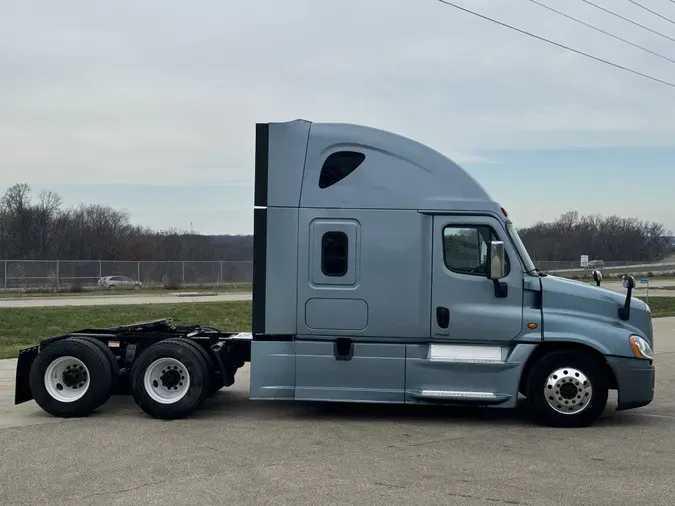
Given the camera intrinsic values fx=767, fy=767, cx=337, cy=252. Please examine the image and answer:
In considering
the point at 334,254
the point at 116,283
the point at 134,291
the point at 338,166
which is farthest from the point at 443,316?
the point at 116,283

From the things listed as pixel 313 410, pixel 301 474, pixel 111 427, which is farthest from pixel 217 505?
pixel 313 410

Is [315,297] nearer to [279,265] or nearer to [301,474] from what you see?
[279,265]

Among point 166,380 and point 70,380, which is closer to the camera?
point 166,380

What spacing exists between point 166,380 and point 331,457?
2641 millimetres

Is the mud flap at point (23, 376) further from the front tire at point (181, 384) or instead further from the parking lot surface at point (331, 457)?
the front tire at point (181, 384)

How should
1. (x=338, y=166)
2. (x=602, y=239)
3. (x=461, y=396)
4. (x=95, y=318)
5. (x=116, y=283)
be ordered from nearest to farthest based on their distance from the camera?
(x=461, y=396) → (x=338, y=166) → (x=95, y=318) → (x=116, y=283) → (x=602, y=239)

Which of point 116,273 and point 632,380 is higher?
point 116,273

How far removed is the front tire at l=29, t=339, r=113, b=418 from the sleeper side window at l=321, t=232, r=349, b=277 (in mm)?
2826

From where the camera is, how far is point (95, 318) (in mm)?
22297

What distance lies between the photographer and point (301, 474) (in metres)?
6.55

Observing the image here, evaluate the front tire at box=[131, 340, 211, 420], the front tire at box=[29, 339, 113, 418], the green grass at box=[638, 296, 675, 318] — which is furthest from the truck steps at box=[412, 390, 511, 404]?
the green grass at box=[638, 296, 675, 318]

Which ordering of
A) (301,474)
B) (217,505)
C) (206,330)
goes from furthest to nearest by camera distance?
(206,330) → (301,474) → (217,505)

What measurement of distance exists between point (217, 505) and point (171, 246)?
64.0m

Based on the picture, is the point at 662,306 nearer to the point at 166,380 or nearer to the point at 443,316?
the point at 443,316
